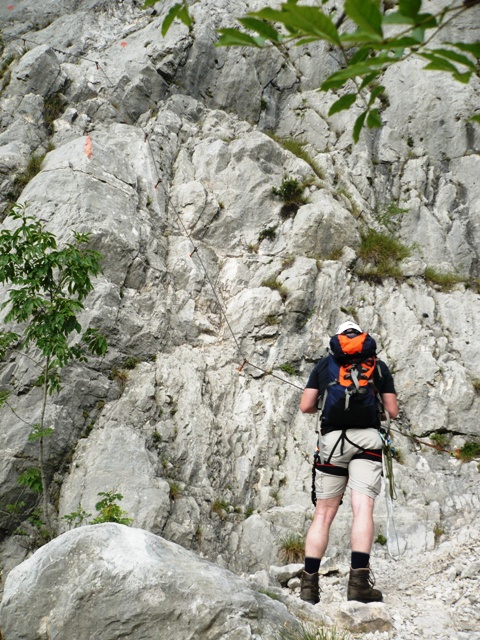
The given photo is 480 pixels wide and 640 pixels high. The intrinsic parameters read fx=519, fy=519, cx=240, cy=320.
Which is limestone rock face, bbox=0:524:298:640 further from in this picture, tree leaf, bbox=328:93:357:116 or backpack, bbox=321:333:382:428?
tree leaf, bbox=328:93:357:116

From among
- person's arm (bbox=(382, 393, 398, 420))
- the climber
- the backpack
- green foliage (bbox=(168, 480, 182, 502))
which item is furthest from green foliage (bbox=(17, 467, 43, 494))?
person's arm (bbox=(382, 393, 398, 420))

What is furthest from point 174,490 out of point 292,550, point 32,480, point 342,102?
point 342,102

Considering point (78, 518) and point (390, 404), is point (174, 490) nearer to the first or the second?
point (78, 518)

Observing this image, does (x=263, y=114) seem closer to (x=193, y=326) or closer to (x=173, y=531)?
(x=193, y=326)

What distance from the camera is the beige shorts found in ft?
15.4

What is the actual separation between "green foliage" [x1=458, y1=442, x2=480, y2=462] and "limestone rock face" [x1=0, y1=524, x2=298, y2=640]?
19.0ft

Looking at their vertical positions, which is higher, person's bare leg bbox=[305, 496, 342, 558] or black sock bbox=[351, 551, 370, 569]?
black sock bbox=[351, 551, 370, 569]

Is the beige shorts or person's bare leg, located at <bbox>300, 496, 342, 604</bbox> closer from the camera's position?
person's bare leg, located at <bbox>300, 496, 342, 604</bbox>

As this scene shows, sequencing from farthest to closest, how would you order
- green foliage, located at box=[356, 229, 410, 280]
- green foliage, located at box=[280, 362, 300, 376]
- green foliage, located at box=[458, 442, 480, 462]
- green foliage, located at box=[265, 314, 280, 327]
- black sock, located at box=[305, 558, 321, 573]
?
green foliage, located at box=[356, 229, 410, 280] < green foliage, located at box=[265, 314, 280, 327] < green foliage, located at box=[280, 362, 300, 376] < green foliage, located at box=[458, 442, 480, 462] < black sock, located at box=[305, 558, 321, 573]

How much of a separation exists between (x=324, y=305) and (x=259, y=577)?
18.1ft

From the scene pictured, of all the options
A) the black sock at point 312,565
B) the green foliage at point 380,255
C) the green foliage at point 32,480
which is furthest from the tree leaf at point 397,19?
the green foliage at point 380,255

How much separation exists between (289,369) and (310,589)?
505cm

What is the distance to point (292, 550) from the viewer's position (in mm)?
6664

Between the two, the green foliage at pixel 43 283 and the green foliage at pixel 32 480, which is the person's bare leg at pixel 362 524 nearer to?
the green foliage at pixel 43 283
